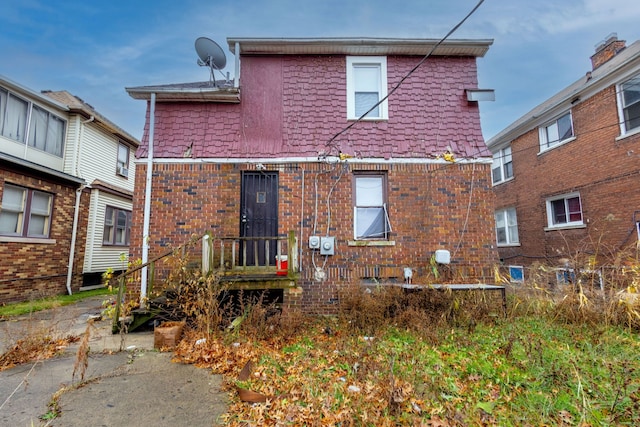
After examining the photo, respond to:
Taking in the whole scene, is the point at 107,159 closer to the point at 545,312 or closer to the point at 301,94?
the point at 301,94

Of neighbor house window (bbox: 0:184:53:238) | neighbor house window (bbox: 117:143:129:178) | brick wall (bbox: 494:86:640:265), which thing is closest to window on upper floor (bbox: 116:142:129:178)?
neighbor house window (bbox: 117:143:129:178)

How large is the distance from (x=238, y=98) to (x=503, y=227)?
43.1 feet

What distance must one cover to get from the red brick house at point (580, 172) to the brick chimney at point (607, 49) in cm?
4

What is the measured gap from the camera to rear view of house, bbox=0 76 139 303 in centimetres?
880

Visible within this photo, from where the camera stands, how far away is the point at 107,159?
12523 mm

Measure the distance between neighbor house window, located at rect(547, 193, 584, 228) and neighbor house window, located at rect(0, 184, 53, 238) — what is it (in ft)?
58.2

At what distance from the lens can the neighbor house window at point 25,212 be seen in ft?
28.7

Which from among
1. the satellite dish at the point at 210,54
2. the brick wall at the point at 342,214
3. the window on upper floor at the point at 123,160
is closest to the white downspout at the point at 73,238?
the window on upper floor at the point at 123,160

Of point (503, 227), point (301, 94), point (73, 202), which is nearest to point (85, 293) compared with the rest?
point (73, 202)

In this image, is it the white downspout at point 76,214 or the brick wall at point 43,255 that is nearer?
the brick wall at point 43,255

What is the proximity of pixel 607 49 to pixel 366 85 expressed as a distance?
10.5 metres

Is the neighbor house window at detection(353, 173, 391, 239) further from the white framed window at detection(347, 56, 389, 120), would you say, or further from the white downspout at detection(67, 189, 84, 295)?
the white downspout at detection(67, 189, 84, 295)

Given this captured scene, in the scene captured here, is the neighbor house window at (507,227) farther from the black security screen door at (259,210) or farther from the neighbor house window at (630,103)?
the black security screen door at (259,210)

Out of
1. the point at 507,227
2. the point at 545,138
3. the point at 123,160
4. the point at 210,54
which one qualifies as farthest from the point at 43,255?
the point at 545,138
